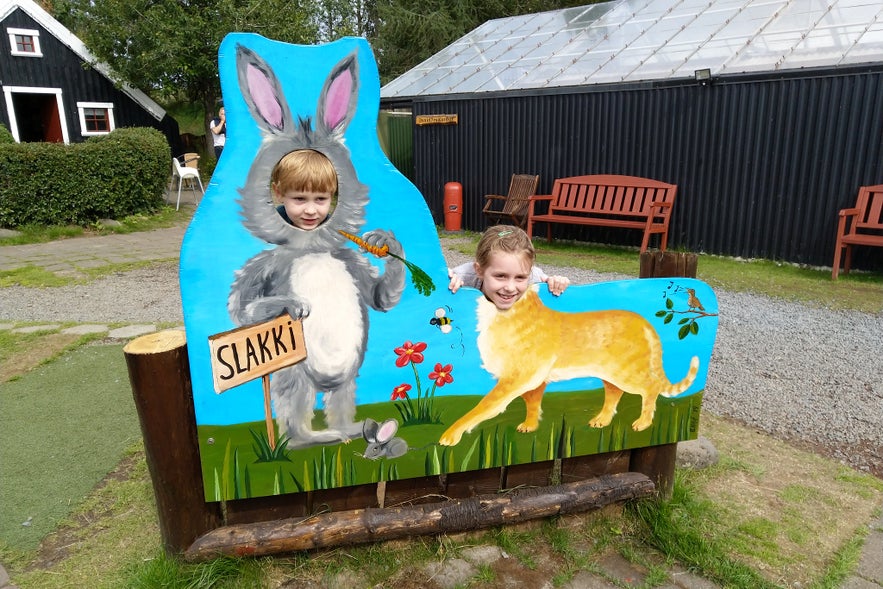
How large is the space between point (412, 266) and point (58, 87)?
63.8 ft

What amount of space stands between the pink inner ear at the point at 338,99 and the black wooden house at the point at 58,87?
18.7m

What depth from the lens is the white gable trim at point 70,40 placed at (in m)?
16.2

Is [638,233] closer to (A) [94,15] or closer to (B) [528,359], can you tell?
(B) [528,359]

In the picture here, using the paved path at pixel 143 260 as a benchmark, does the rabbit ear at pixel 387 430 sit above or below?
above

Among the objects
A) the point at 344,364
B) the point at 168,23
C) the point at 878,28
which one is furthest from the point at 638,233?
the point at 168,23

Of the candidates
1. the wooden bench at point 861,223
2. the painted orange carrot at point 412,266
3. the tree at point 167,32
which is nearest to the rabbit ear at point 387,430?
the painted orange carrot at point 412,266

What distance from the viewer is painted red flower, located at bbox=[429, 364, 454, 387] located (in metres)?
2.26

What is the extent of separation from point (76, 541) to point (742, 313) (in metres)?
5.78

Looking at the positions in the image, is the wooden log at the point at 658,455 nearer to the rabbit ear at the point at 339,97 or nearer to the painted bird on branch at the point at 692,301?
the painted bird on branch at the point at 692,301

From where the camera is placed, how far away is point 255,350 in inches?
79.0

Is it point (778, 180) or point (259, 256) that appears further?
point (778, 180)

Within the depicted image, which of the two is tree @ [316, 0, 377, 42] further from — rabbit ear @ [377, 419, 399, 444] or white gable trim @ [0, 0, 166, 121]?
rabbit ear @ [377, 419, 399, 444]

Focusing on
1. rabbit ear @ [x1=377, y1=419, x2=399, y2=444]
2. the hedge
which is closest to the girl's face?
rabbit ear @ [x1=377, y1=419, x2=399, y2=444]

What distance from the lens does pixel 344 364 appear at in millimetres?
2135
